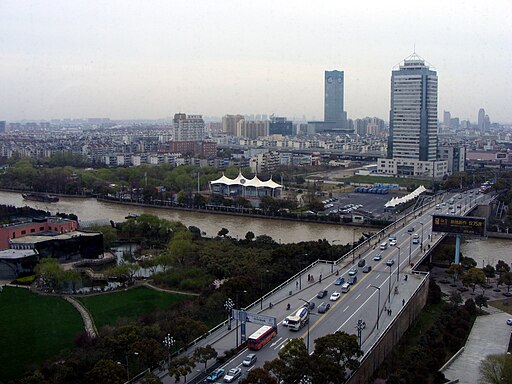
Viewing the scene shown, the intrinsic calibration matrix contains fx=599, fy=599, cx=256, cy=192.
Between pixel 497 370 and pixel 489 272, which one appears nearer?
pixel 497 370

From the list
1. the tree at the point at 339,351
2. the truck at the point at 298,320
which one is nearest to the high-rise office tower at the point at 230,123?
the truck at the point at 298,320

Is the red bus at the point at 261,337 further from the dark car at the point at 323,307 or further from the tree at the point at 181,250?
the tree at the point at 181,250

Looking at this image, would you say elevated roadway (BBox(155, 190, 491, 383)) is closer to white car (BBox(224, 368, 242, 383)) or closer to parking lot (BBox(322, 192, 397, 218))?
white car (BBox(224, 368, 242, 383))

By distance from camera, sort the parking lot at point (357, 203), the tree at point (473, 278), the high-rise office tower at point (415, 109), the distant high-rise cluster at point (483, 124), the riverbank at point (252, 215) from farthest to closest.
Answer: the distant high-rise cluster at point (483, 124), the high-rise office tower at point (415, 109), the parking lot at point (357, 203), the riverbank at point (252, 215), the tree at point (473, 278)

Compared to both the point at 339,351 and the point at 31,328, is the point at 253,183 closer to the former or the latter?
the point at 31,328

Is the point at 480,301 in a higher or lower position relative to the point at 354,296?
lower

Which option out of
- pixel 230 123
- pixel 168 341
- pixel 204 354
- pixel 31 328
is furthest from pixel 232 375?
pixel 230 123
